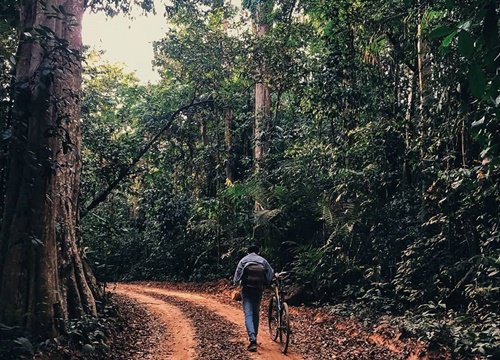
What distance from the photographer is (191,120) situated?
23.5 metres

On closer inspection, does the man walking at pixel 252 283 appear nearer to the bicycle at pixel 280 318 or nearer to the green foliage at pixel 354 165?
the bicycle at pixel 280 318

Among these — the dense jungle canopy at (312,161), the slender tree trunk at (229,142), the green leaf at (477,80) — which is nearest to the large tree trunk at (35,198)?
the dense jungle canopy at (312,161)

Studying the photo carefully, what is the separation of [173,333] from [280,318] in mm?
2626

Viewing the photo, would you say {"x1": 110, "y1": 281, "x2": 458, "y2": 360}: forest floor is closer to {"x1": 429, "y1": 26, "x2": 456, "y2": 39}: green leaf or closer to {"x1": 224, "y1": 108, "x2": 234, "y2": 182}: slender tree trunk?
A: {"x1": 429, "y1": 26, "x2": 456, "y2": 39}: green leaf

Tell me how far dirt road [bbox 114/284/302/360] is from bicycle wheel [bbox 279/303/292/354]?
0.12 metres

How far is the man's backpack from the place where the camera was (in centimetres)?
788

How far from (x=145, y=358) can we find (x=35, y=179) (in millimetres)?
3318

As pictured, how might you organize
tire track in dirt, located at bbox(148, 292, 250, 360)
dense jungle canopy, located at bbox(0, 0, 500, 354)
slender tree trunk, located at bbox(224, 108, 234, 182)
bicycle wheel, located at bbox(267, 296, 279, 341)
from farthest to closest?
slender tree trunk, located at bbox(224, 108, 234, 182), bicycle wheel, located at bbox(267, 296, 279, 341), tire track in dirt, located at bbox(148, 292, 250, 360), dense jungle canopy, located at bbox(0, 0, 500, 354)

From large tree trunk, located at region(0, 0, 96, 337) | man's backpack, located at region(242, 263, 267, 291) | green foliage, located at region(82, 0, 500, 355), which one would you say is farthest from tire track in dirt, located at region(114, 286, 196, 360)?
green foliage, located at region(82, 0, 500, 355)

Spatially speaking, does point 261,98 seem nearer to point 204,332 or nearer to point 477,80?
point 204,332

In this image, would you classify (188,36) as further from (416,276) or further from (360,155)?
(416,276)

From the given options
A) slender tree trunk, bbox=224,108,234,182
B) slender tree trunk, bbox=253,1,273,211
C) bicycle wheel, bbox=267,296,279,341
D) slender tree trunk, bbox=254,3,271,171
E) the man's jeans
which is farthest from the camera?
slender tree trunk, bbox=224,108,234,182

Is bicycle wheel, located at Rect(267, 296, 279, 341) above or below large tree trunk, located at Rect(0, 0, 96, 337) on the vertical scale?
below

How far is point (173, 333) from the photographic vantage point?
922 cm
